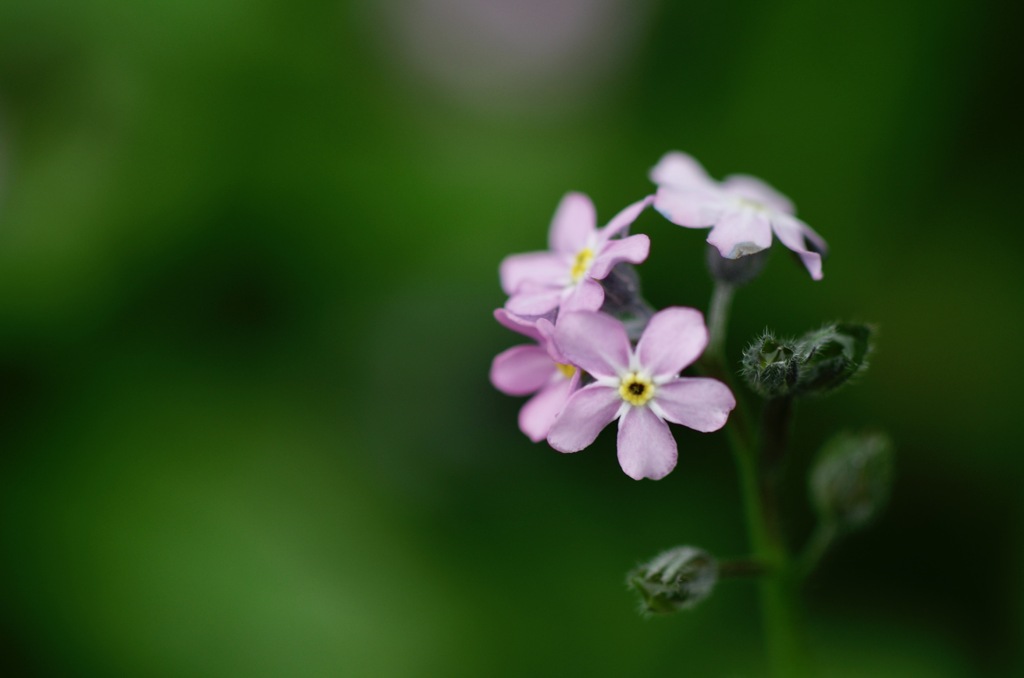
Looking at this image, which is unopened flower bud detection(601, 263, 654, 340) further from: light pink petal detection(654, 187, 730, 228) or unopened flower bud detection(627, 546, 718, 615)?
unopened flower bud detection(627, 546, 718, 615)

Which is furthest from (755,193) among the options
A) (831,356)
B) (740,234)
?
(831,356)

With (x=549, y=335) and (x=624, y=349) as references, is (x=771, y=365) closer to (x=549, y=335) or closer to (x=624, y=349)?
(x=624, y=349)

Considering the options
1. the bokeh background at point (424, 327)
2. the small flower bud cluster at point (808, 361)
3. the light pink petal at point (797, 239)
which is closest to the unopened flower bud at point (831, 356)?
the small flower bud cluster at point (808, 361)

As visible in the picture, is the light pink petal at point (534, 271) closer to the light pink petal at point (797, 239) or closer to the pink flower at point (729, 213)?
the pink flower at point (729, 213)

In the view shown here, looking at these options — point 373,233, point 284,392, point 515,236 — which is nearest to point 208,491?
point 284,392

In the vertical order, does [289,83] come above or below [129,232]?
above

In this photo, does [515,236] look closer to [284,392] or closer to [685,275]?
[685,275]

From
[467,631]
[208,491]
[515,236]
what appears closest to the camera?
[467,631]
